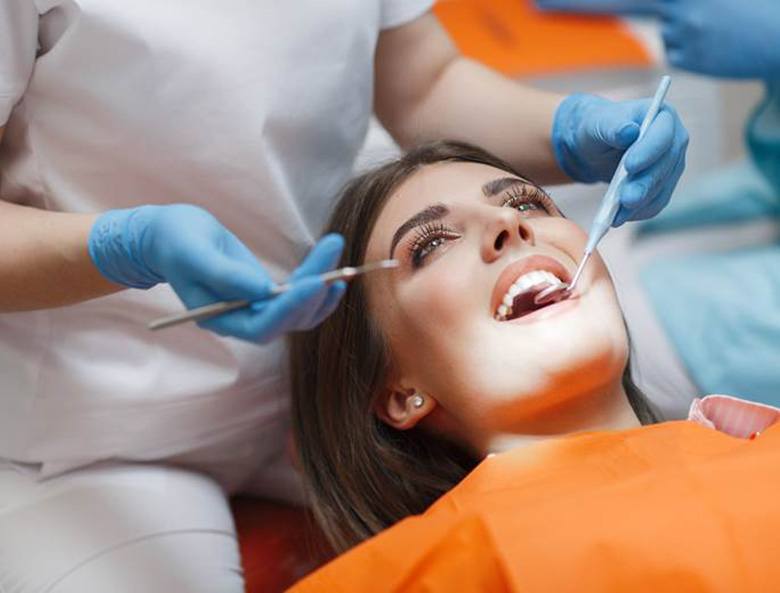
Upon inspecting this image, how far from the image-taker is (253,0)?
49.0 inches

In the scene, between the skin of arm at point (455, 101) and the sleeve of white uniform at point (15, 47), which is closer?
the sleeve of white uniform at point (15, 47)

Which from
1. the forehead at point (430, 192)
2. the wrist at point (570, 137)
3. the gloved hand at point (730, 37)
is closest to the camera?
the forehead at point (430, 192)

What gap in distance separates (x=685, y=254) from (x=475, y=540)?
1301mm

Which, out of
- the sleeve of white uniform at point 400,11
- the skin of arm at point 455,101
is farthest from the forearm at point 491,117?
the sleeve of white uniform at point 400,11

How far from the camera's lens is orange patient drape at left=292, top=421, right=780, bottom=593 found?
92 centimetres

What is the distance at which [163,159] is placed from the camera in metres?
1.24

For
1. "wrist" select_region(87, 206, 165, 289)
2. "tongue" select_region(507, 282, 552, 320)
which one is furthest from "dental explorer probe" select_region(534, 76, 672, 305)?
"wrist" select_region(87, 206, 165, 289)

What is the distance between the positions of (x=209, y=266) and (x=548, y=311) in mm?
373

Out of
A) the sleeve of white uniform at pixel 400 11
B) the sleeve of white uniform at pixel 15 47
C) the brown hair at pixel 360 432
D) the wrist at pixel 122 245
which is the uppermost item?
the sleeve of white uniform at pixel 15 47

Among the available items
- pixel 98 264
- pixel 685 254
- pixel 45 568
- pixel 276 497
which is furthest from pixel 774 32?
pixel 45 568

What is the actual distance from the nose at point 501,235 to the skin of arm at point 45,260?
0.39 meters

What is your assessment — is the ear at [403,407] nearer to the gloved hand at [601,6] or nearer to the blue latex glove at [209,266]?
the blue latex glove at [209,266]

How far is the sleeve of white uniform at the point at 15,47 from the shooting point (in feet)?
3.57

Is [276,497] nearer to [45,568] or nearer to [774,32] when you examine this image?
[45,568]
